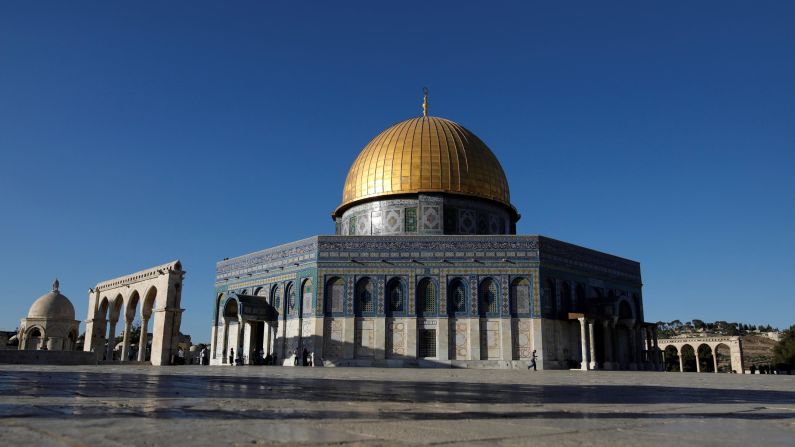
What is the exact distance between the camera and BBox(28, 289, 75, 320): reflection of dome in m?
45.2

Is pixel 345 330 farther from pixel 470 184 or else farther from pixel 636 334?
pixel 636 334

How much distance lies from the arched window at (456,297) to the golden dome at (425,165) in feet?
16.7

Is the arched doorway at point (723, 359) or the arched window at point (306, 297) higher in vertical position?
the arched window at point (306, 297)

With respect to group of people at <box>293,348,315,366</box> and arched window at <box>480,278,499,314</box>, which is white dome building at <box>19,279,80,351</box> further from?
arched window at <box>480,278,499,314</box>

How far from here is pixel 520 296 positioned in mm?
26531

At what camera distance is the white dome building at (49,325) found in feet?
147

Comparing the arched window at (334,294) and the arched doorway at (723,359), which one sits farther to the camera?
the arched doorway at (723,359)

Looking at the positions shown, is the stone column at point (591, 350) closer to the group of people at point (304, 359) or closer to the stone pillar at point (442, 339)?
the stone pillar at point (442, 339)

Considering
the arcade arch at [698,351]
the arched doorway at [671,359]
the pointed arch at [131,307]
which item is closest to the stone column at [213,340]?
the pointed arch at [131,307]

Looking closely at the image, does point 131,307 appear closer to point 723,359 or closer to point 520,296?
point 520,296

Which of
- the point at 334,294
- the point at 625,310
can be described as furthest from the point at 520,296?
the point at 334,294

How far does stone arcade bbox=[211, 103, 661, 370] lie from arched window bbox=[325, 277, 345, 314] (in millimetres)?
45

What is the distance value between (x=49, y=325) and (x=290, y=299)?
26.7 m

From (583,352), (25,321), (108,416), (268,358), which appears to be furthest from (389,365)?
(25,321)
